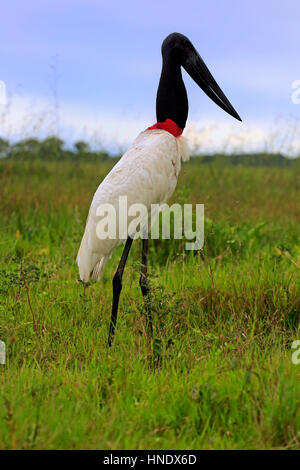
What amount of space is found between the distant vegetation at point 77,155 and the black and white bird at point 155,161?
5552mm

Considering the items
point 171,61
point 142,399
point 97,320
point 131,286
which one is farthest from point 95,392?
point 171,61

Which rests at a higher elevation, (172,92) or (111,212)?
(172,92)

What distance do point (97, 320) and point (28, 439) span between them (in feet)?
6.07

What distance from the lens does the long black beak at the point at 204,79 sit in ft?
13.9

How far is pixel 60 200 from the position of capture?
7.89m

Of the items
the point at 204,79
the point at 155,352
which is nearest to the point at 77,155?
the point at 204,79

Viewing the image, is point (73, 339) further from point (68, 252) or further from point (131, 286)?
point (68, 252)

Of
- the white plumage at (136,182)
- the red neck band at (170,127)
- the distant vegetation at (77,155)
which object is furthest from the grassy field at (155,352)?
the distant vegetation at (77,155)

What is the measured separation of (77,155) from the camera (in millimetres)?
11555

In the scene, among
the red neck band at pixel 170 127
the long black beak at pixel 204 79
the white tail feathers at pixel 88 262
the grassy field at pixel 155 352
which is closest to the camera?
the grassy field at pixel 155 352

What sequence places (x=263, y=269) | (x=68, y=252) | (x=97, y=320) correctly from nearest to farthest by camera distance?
(x=97, y=320), (x=263, y=269), (x=68, y=252)

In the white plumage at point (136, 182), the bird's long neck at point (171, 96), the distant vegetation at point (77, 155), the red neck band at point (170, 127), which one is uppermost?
the distant vegetation at point (77, 155)

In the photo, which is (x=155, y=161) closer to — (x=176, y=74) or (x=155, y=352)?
(x=176, y=74)

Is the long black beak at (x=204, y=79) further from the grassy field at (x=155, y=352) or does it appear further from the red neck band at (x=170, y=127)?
the grassy field at (x=155, y=352)
